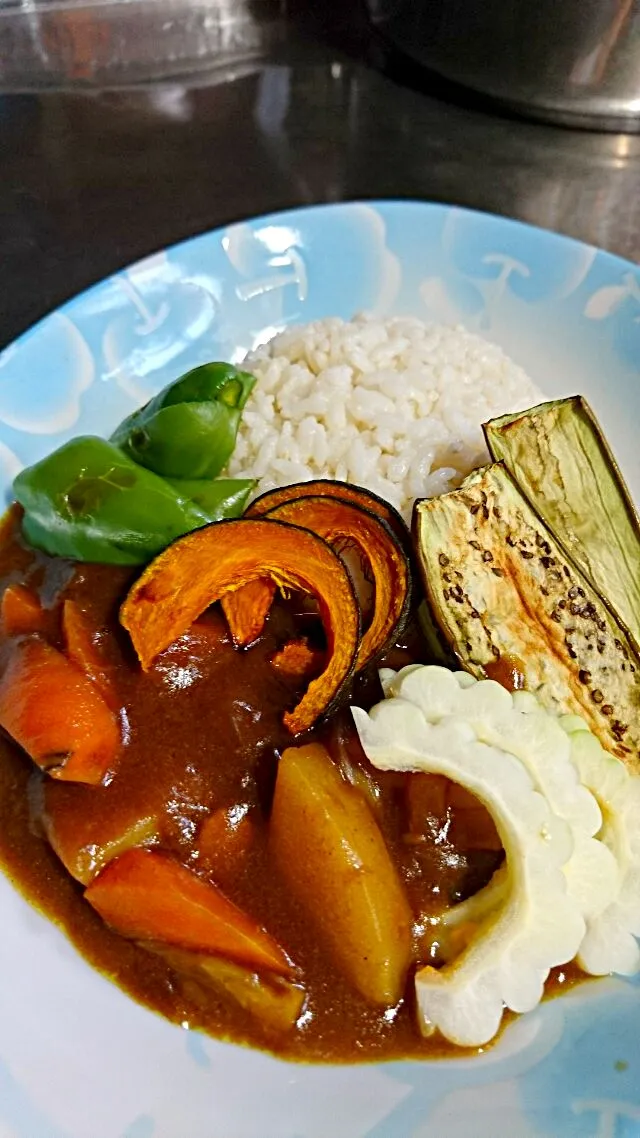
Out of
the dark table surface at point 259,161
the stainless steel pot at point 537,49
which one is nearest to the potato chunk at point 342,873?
the dark table surface at point 259,161

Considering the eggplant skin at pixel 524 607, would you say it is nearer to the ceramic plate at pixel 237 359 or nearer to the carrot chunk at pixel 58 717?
the ceramic plate at pixel 237 359

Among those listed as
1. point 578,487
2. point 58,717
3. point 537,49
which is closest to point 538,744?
point 578,487

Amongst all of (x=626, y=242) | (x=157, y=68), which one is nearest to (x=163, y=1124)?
(x=626, y=242)

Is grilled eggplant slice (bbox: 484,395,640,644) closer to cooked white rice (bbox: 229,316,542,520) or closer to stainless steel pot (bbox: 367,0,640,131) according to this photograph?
cooked white rice (bbox: 229,316,542,520)

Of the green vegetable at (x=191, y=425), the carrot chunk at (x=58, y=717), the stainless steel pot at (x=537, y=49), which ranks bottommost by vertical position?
the carrot chunk at (x=58, y=717)

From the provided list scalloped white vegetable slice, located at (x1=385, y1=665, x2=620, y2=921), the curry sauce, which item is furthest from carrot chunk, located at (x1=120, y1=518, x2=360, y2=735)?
scalloped white vegetable slice, located at (x1=385, y1=665, x2=620, y2=921)

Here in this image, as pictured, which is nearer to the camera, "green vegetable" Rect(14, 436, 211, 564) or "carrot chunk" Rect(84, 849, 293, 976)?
"carrot chunk" Rect(84, 849, 293, 976)
